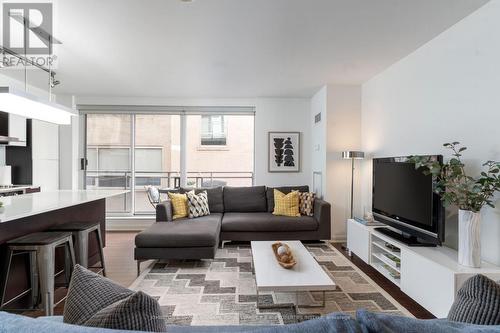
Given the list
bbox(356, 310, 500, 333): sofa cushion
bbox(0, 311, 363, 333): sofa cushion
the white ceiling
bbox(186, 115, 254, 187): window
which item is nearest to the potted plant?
the white ceiling

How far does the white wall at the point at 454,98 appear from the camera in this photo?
7.02 ft

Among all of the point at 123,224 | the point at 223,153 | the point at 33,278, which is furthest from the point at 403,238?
the point at 223,153

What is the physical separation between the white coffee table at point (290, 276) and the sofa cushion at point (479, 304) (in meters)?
1.22

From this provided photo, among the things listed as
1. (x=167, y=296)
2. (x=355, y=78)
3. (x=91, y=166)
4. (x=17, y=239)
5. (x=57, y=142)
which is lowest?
(x=167, y=296)

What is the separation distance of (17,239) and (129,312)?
6.63ft

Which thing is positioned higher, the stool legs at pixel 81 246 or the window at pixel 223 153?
the window at pixel 223 153

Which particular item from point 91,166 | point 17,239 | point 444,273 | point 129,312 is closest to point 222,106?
point 91,166

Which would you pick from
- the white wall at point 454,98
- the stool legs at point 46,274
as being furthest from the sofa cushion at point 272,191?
the stool legs at point 46,274

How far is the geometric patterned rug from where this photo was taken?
226cm

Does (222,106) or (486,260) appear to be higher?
(222,106)

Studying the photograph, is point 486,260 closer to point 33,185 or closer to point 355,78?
point 355,78

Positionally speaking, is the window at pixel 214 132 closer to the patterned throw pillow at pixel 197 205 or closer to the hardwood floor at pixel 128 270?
the patterned throw pillow at pixel 197 205

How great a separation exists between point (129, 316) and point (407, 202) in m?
2.80

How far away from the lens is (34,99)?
91.1 inches
